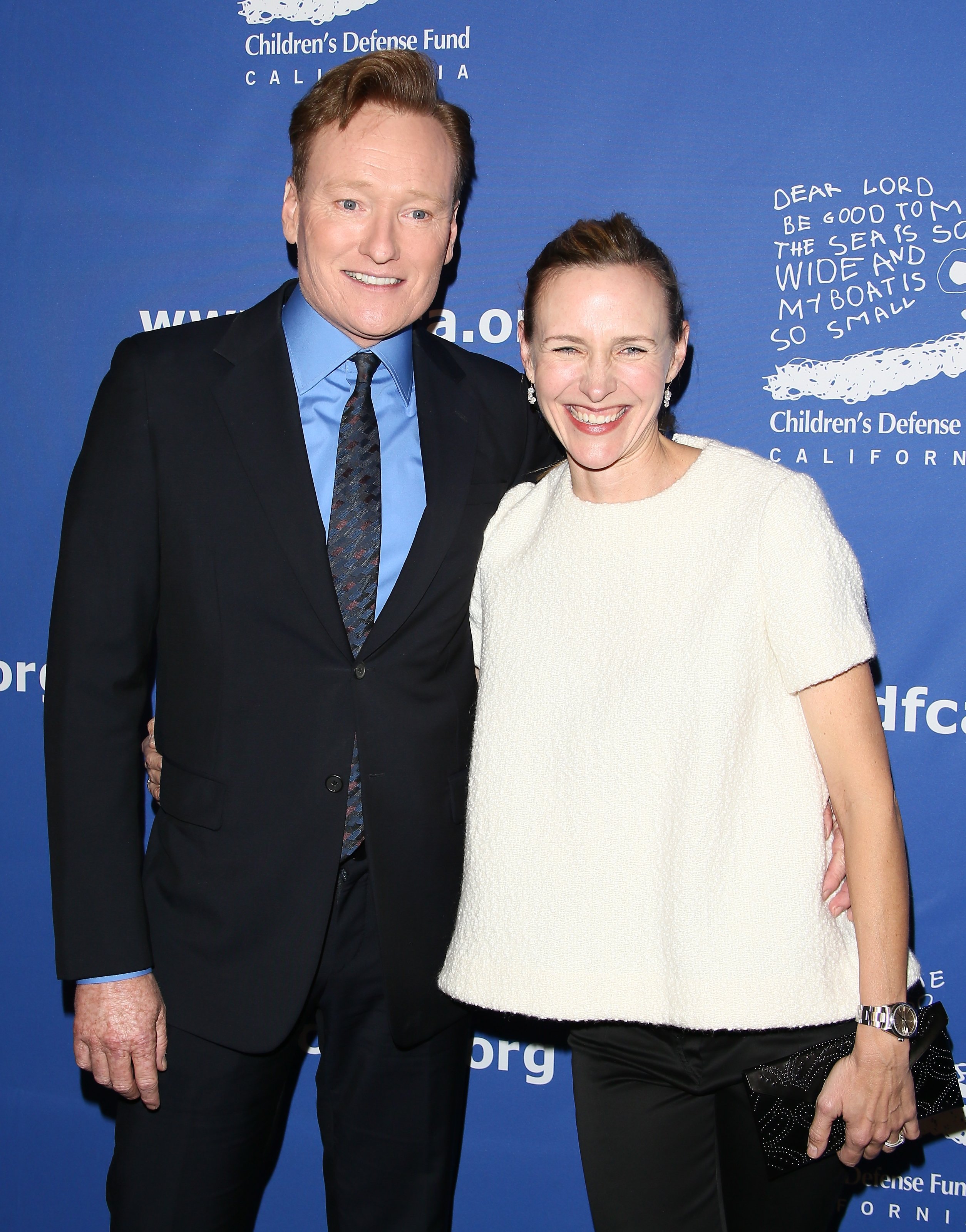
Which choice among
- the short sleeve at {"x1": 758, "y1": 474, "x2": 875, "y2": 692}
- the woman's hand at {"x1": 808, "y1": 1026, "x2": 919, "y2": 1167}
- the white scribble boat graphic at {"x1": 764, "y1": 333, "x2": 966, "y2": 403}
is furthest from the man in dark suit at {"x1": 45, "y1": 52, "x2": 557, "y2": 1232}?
the white scribble boat graphic at {"x1": 764, "y1": 333, "x2": 966, "y2": 403}

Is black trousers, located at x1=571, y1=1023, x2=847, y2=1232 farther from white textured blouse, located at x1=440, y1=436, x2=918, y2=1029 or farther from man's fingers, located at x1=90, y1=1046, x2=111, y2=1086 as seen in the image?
man's fingers, located at x1=90, y1=1046, x2=111, y2=1086

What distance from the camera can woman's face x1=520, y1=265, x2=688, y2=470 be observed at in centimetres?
152

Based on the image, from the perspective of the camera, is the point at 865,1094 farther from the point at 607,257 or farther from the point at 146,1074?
the point at 607,257

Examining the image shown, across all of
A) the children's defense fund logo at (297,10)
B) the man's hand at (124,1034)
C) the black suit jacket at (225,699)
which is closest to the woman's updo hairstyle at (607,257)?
the black suit jacket at (225,699)

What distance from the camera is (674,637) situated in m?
1.47

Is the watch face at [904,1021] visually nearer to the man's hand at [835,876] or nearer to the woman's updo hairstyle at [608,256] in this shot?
the man's hand at [835,876]

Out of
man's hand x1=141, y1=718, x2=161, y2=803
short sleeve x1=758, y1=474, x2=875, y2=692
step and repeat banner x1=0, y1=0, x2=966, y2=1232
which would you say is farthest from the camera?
step and repeat banner x1=0, y1=0, x2=966, y2=1232

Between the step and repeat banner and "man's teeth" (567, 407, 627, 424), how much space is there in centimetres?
67

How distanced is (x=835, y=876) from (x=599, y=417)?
0.73m

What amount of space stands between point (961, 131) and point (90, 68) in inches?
69.7

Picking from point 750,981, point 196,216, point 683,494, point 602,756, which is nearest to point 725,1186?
point 750,981

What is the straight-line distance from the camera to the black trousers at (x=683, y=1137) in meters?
1.47

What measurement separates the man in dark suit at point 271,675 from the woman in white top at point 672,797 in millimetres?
140

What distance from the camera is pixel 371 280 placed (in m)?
1.62
